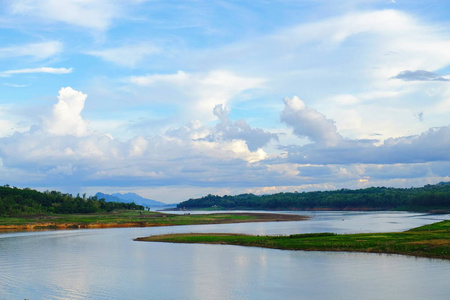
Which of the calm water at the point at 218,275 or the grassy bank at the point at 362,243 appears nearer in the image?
the calm water at the point at 218,275

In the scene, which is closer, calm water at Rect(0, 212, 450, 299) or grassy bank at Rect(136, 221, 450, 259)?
calm water at Rect(0, 212, 450, 299)

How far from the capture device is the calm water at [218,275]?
146ft

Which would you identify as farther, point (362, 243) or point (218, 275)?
point (362, 243)

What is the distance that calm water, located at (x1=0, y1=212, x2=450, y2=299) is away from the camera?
44469 millimetres

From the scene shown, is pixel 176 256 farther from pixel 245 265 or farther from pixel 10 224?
pixel 10 224

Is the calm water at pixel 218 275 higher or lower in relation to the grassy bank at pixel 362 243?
lower

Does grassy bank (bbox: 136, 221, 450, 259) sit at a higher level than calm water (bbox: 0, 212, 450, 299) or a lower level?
higher

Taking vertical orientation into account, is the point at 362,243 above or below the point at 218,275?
above

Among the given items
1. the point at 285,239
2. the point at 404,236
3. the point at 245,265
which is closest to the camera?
the point at 245,265

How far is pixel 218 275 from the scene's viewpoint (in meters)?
54.8

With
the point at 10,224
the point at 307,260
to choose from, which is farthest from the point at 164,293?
the point at 10,224

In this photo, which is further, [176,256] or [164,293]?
[176,256]

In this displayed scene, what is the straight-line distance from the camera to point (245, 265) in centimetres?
6138

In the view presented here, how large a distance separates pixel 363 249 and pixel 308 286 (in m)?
26.7
